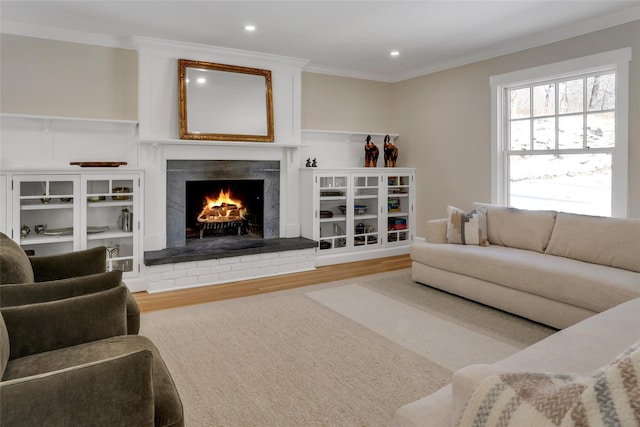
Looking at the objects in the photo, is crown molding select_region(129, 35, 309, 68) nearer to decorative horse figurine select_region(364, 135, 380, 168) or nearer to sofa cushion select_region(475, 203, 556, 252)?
decorative horse figurine select_region(364, 135, 380, 168)

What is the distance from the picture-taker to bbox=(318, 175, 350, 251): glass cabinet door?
5.39 meters

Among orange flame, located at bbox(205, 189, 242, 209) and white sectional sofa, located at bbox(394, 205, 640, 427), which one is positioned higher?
orange flame, located at bbox(205, 189, 242, 209)

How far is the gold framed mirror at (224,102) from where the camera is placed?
15.1 feet

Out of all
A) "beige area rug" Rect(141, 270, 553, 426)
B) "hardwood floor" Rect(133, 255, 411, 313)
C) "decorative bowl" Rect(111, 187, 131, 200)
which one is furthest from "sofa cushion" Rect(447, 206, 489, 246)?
"decorative bowl" Rect(111, 187, 131, 200)

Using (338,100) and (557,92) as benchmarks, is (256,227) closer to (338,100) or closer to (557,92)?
(338,100)

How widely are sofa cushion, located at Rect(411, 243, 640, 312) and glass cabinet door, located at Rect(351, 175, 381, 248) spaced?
1.58 meters

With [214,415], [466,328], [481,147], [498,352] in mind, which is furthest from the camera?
[481,147]

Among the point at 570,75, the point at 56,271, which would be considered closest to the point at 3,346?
the point at 56,271

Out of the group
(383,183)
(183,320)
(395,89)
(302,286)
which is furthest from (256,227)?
(395,89)

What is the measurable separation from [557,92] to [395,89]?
2.46m

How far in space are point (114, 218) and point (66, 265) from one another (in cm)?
192

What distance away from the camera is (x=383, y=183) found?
5781 mm

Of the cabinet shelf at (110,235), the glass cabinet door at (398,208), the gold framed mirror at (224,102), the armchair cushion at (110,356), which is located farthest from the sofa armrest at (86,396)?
the glass cabinet door at (398,208)

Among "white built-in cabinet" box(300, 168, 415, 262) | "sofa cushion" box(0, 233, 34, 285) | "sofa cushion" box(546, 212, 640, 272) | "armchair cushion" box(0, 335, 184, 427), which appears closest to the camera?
"armchair cushion" box(0, 335, 184, 427)
